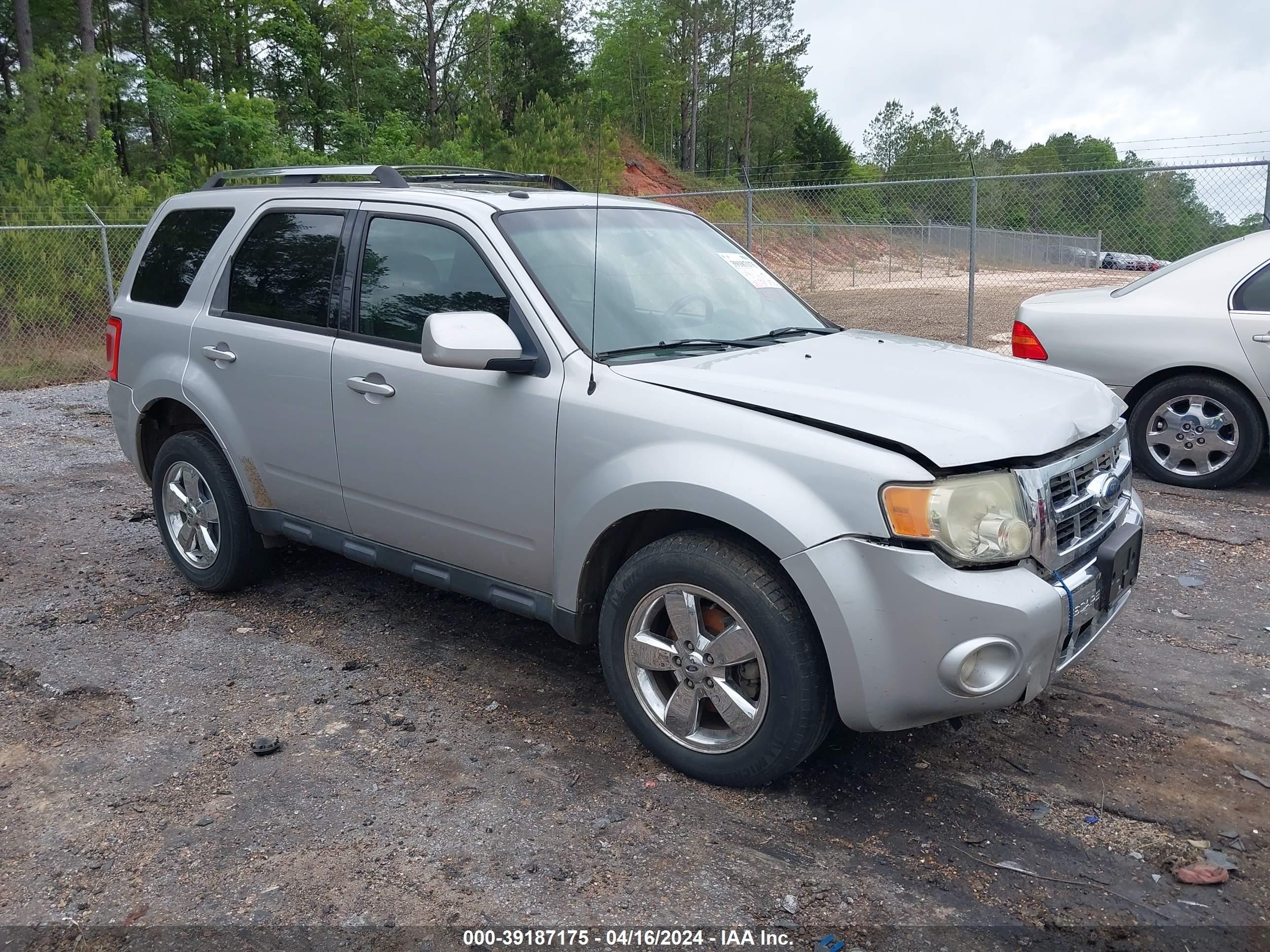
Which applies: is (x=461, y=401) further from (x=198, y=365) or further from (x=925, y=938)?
(x=925, y=938)

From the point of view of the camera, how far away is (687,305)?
3990 millimetres

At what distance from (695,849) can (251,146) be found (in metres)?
23.3

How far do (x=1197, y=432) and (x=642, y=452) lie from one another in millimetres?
4935

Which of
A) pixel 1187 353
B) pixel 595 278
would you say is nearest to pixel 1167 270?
pixel 1187 353

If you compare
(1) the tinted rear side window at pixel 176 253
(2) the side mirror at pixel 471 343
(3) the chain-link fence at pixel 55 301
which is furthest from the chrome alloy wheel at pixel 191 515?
(3) the chain-link fence at pixel 55 301

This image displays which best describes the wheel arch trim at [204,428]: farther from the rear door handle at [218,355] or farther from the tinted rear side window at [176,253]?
the tinted rear side window at [176,253]

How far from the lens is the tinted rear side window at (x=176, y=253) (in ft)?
16.1

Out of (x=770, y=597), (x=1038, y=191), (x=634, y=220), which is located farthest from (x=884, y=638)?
(x=1038, y=191)

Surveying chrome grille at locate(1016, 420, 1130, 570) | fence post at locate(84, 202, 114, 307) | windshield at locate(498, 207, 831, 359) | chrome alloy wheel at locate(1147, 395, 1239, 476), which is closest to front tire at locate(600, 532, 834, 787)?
chrome grille at locate(1016, 420, 1130, 570)

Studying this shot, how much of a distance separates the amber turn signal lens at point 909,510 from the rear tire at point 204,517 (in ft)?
10.4

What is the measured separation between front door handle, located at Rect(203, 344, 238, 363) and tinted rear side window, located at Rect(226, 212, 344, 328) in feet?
0.62

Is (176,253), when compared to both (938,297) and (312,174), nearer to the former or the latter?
(312,174)

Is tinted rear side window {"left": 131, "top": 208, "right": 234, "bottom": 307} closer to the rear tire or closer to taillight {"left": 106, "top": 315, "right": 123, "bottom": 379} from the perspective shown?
taillight {"left": 106, "top": 315, "right": 123, "bottom": 379}

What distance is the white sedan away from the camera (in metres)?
6.42
